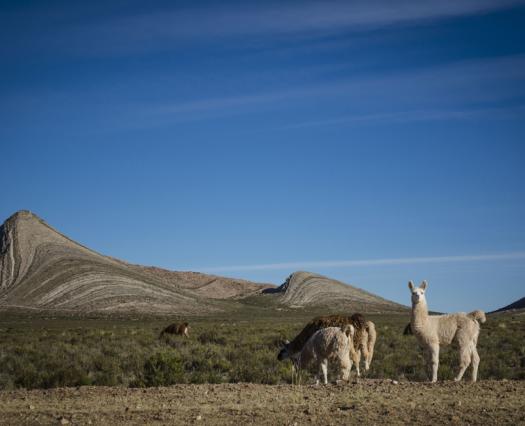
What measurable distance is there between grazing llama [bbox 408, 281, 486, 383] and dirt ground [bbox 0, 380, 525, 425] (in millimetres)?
989

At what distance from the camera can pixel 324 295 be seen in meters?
118

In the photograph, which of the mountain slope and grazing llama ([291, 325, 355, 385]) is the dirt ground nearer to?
grazing llama ([291, 325, 355, 385])

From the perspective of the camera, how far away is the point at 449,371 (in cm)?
1930

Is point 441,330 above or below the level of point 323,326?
below

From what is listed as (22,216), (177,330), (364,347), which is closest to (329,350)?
(364,347)

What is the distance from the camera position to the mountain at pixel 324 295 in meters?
112

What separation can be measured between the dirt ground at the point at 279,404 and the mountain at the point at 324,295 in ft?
302

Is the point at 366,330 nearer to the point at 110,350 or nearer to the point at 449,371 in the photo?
the point at 449,371

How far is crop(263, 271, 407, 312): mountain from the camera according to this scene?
111625 mm

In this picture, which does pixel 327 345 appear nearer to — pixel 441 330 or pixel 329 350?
pixel 329 350

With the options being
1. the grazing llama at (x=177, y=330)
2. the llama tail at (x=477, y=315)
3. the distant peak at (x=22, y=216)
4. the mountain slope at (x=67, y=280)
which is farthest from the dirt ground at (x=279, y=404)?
the distant peak at (x=22, y=216)

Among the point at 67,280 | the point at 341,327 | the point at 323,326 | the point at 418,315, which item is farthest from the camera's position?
the point at 67,280

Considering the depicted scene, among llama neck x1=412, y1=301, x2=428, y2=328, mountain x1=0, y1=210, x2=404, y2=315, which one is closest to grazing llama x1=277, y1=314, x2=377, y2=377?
llama neck x1=412, y1=301, x2=428, y2=328

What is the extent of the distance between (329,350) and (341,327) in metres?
2.78
